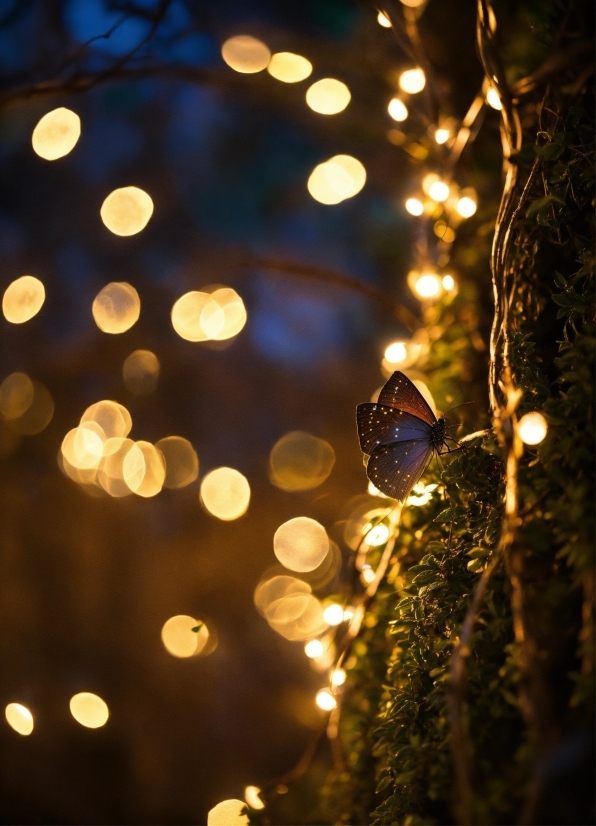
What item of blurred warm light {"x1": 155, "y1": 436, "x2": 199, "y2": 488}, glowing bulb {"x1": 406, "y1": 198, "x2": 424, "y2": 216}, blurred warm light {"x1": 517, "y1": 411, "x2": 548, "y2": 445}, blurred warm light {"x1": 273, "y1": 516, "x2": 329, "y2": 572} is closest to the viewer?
blurred warm light {"x1": 517, "y1": 411, "x2": 548, "y2": 445}

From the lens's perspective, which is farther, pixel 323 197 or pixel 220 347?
pixel 220 347

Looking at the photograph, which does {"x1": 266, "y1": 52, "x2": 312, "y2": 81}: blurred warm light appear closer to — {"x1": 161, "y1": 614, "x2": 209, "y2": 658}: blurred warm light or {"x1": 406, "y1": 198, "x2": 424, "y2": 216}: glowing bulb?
{"x1": 406, "y1": 198, "x2": 424, "y2": 216}: glowing bulb

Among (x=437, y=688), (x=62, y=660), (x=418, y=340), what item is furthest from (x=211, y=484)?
(x=437, y=688)

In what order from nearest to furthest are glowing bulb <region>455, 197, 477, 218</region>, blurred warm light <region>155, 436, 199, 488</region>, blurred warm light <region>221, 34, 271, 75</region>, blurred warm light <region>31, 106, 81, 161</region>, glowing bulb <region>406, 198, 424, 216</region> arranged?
glowing bulb <region>455, 197, 477, 218</region> → glowing bulb <region>406, 198, 424, 216</region> → blurred warm light <region>31, 106, 81, 161</region> → blurred warm light <region>221, 34, 271, 75</region> → blurred warm light <region>155, 436, 199, 488</region>

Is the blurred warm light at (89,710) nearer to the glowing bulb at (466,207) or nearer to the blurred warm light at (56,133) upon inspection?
the blurred warm light at (56,133)

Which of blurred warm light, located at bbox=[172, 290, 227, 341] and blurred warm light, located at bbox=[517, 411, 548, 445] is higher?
blurred warm light, located at bbox=[172, 290, 227, 341]

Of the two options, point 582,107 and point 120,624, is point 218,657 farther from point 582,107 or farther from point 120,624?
point 582,107

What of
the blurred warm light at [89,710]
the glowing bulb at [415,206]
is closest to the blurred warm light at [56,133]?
the glowing bulb at [415,206]

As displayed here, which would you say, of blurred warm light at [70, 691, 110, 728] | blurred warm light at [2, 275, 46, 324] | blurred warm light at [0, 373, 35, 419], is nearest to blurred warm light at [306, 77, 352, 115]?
blurred warm light at [2, 275, 46, 324]
